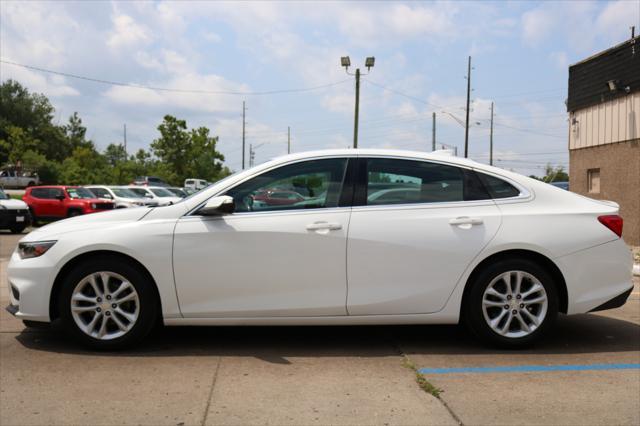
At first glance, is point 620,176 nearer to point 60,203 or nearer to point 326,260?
point 326,260

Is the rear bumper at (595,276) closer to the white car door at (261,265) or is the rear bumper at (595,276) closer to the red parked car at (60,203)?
the white car door at (261,265)

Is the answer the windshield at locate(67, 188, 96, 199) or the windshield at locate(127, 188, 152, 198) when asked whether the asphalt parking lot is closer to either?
the windshield at locate(67, 188, 96, 199)

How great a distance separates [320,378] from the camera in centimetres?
420

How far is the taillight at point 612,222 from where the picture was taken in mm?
4953

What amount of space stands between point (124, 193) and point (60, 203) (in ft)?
15.8

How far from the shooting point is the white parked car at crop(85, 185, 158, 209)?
24.9 m

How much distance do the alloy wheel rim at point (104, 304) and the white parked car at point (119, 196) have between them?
20.5 m

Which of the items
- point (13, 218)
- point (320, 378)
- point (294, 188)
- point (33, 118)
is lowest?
point (320, 378)

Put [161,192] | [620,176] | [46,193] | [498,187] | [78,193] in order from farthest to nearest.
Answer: [161,192], [78,193], [46,193], [620,176], [498,187]

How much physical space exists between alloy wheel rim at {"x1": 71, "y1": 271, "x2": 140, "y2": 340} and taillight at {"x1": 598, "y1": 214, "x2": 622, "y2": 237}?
12.3ft

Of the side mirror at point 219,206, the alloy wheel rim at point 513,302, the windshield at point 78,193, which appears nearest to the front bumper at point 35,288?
the side mirror at point 219,206

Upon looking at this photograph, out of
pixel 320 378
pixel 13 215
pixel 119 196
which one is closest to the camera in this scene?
pixel 320 378

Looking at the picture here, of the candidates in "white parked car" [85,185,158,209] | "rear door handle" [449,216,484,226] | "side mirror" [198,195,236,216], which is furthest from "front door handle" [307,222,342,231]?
"white parked car" [85,185,158,209]

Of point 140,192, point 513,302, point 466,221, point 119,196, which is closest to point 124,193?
point 119,196
